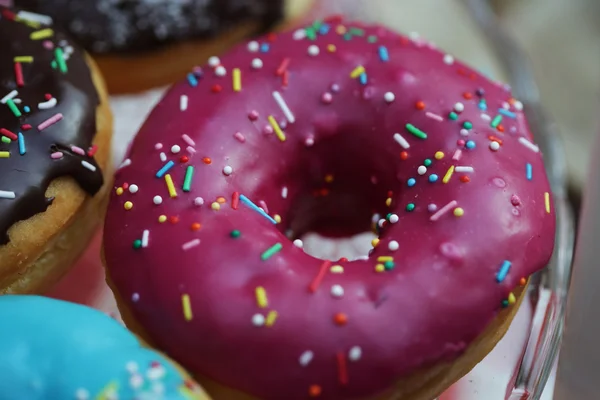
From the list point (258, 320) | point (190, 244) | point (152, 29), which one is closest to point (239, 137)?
point (190, 244)

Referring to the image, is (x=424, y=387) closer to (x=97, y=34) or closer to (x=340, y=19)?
(x=340, y=19)

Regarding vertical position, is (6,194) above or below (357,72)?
below

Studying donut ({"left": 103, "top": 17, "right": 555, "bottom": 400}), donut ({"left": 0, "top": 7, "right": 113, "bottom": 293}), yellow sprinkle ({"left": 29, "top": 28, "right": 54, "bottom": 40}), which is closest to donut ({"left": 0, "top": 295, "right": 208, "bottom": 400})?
donut ({"left": 103, "top": 17, "right": 555, "bottom": 400})

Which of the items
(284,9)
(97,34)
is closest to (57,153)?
(97,34)

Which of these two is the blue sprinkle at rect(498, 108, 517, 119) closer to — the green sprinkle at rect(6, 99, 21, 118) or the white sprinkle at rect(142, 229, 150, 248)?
the white sprinkle at rect(142, 229, 150, 248)

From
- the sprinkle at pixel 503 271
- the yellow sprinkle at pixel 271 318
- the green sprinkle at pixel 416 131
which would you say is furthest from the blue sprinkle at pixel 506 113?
the yellow sprinkle at pixel 271 318

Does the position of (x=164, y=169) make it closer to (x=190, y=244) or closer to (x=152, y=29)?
(x=190, y=244)
